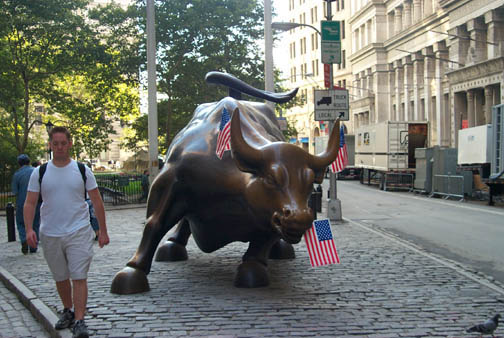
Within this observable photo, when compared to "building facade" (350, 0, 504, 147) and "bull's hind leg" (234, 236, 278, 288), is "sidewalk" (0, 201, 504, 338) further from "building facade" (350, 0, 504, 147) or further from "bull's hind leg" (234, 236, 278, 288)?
"building facade" (350, 0, 504, 147)

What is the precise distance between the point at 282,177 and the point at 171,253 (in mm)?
3883

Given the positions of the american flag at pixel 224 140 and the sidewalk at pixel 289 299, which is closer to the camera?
the sidewalk at pixel 289 299

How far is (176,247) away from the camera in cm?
887

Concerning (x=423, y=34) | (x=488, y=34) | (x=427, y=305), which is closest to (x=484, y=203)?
(x=427, y=305)

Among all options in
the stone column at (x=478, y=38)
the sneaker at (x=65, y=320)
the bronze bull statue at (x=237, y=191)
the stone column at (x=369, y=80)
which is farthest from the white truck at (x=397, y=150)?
the stone column at (x=369, y=80)

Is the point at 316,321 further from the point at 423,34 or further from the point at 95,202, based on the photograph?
the point at 423,34

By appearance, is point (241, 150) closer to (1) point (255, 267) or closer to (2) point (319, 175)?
(2) point (319, 175)

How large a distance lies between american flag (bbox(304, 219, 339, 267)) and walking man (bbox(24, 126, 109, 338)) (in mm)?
2006

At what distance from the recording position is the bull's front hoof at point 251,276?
22.2 feet

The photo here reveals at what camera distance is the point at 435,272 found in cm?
792

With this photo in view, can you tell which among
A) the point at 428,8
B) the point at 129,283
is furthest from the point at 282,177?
the point at 428,8

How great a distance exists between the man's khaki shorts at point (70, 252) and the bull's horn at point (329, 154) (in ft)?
7.54

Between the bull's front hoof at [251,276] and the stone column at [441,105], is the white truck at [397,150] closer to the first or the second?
the stone column at [441,105]

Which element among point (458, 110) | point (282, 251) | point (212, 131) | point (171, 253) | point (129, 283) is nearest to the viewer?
point (129, 283)
